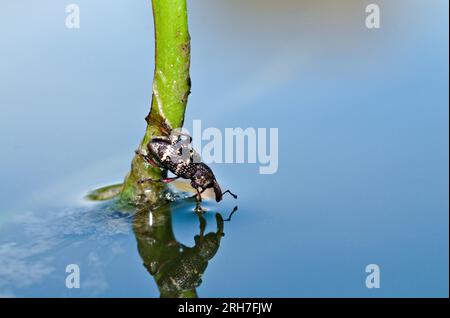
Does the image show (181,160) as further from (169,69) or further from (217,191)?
(169,69)

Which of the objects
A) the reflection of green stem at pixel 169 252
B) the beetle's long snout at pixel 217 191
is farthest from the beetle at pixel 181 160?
the reflection of green stem at pixel 169 252

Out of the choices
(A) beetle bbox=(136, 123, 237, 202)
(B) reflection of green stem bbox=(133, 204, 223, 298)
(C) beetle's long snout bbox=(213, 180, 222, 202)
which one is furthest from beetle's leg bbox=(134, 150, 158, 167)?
(C) beetle's long snout bbox=(213, 180, 222, 202)

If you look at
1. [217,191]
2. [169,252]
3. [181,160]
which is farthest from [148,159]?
[169,252]

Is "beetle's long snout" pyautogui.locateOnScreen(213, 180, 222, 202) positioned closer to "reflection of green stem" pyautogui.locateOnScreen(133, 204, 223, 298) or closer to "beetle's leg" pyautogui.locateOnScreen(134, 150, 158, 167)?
"reflection of green stem" pyautogui.locateOnScreen(133, 204, 223, 298)

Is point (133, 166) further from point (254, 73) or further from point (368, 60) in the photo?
point (368, 60)

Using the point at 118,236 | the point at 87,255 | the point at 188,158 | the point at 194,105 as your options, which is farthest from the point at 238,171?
the point at 87,255
